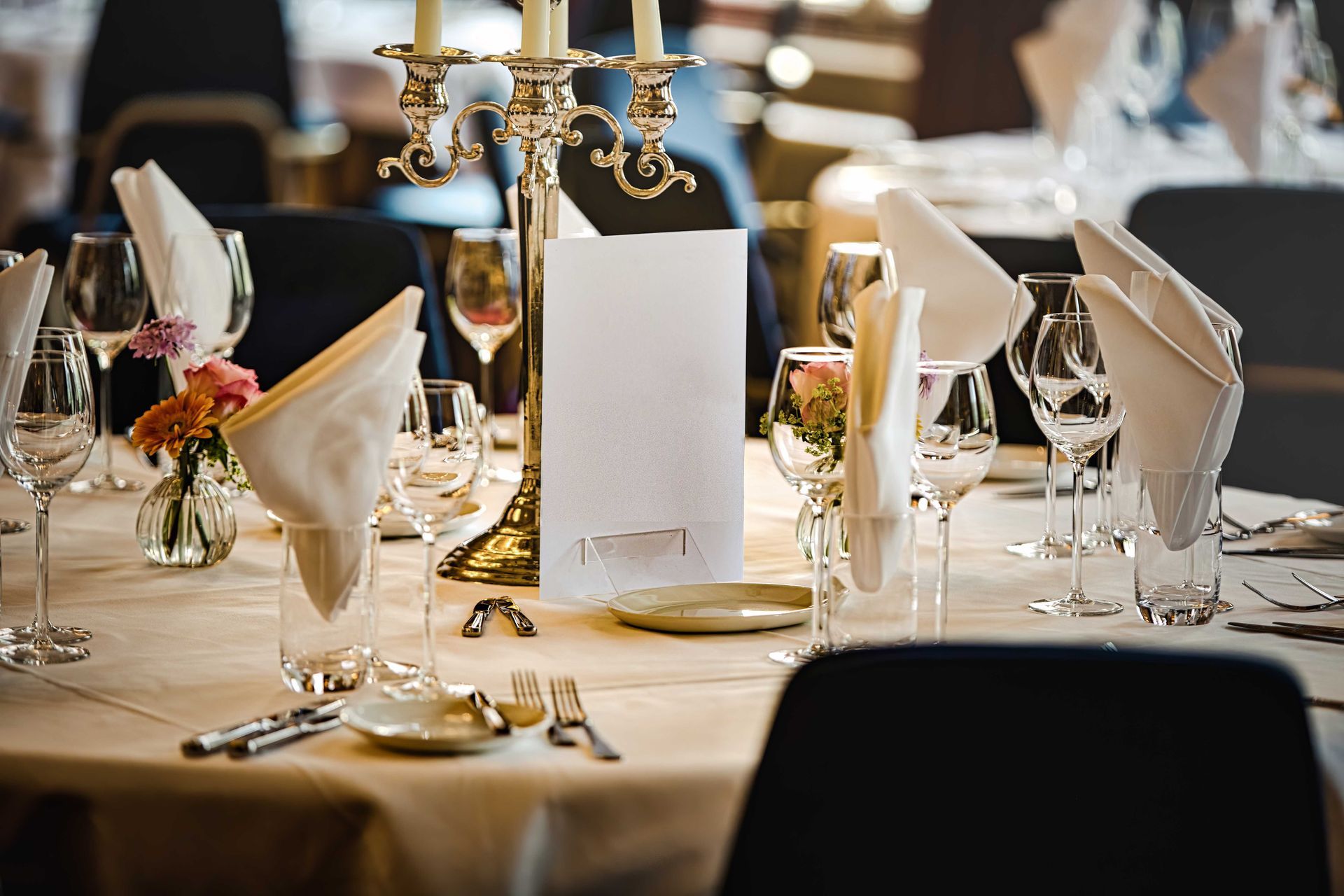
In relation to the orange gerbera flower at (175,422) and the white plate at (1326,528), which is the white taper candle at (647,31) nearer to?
the orange gerbera flower at (175,422)

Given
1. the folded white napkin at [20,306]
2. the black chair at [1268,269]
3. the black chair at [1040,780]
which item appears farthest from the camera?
the black chair at [1268,269]

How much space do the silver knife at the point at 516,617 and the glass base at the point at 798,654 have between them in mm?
207

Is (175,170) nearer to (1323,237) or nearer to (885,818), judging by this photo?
(1323,237)

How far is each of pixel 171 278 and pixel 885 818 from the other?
51.7 inches

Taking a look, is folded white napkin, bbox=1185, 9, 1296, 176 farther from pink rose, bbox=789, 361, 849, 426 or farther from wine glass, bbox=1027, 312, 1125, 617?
pink rose, bbox=789, 361, 849, 426

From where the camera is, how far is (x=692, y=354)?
1.46 metres

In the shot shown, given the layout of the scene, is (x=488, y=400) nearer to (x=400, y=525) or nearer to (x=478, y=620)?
(x=400, y=525)

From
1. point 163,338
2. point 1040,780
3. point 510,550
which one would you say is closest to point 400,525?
point 510,550

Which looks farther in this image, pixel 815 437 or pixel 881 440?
pixel 815 437

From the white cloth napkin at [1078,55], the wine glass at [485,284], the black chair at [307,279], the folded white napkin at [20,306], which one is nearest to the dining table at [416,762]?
the folded white napkin at [20,306]

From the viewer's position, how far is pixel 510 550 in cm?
154

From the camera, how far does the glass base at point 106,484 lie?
75.1 inches

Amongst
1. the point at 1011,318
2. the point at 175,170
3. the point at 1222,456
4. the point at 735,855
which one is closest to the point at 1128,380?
the point at 1222,456

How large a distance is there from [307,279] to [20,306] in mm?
1241
